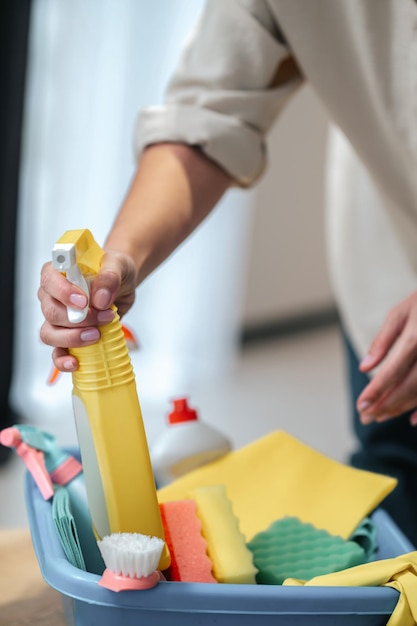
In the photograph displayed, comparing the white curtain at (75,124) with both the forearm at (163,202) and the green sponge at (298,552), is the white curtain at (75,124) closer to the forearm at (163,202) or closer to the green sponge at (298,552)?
the forearm at (163,202)

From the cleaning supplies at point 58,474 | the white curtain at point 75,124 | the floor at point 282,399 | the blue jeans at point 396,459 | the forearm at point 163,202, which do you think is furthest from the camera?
the floor at point 282,399

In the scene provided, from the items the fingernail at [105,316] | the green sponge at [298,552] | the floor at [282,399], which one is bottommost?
the floor at [282,399]

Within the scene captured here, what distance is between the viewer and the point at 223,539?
478mm

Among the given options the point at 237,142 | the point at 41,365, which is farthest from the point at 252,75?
the point at 41,365

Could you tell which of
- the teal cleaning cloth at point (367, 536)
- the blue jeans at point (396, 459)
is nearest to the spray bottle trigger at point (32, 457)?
the teal cleaning cloth at point (367, 536)

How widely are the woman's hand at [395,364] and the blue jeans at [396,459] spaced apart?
11.7 inches

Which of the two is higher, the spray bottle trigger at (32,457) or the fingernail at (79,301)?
the fingernail at (79,301)

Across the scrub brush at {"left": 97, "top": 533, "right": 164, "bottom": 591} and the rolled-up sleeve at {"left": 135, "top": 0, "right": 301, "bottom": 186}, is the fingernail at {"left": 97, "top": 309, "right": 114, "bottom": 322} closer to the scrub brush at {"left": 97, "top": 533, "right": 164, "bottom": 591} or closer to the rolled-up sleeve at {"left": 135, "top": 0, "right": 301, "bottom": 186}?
the scrub brush at {"left": 97, "top": 533, "right": 164, "bottom": 591}

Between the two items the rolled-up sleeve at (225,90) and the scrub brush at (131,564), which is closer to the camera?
the scrub brush at (131,564)

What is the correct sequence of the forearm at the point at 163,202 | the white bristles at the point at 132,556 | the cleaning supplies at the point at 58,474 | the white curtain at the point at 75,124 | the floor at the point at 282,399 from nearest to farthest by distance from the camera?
1. the white bristles at the point at 132,556
2. the cleaning supplies at the point at 58,474
3. the forearm at the point at 163,202
4. the white curtain at the point at 75,124
5. the floor at the point at 282,399

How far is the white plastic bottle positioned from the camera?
627 mm

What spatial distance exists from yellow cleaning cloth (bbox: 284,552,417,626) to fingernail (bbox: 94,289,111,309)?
7.2 inches

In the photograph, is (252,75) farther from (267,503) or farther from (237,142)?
(267,503)

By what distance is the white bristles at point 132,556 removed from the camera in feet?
1.30
